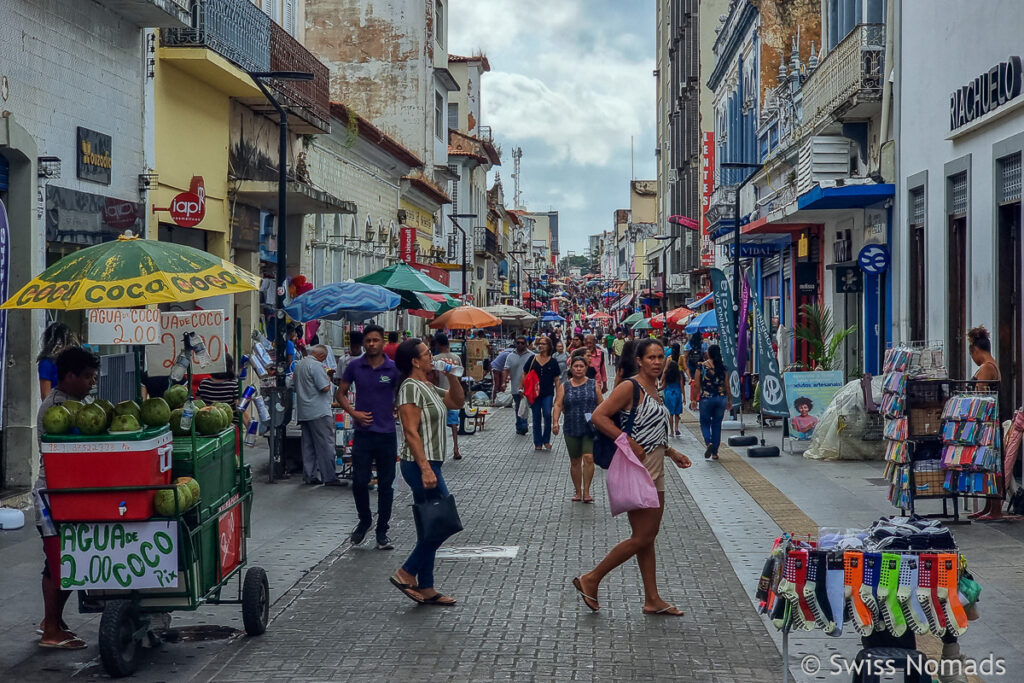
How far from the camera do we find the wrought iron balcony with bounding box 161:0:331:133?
17062 millimetres

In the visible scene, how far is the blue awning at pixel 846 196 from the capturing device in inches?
771

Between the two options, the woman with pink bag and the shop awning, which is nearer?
the woman with pink bag

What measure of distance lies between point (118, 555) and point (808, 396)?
13.5m

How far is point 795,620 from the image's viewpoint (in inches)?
219

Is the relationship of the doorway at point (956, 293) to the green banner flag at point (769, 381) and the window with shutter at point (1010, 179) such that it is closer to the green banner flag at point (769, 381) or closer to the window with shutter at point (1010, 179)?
the window with shutter at point (1010, 179)

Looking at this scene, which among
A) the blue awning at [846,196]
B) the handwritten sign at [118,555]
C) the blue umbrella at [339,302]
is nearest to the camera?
the handwritten sign at [118,555]

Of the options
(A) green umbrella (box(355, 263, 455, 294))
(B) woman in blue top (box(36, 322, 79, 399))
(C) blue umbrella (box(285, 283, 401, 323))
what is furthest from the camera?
(A) green umbrella (box(355, 263, 455, 294))

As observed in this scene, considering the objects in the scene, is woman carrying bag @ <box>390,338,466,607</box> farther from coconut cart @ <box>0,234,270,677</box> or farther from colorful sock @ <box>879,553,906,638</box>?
colorful sock @ <box>879,553,906,638</box>

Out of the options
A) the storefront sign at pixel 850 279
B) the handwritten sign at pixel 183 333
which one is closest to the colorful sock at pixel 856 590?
the handwritten sign at pixel 183 333

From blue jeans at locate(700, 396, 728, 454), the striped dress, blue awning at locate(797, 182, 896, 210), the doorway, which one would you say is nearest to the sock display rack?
the striped dress

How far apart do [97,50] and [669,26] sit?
55596 mm

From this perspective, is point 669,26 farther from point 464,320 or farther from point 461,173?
point 464,320

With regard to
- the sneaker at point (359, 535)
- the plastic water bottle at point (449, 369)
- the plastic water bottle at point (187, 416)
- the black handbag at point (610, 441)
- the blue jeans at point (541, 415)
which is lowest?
the sneaker at point (359, 535)

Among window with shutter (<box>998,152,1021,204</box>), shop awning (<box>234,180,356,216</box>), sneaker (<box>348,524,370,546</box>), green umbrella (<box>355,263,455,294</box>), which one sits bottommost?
sneaker (<box>348,524,370,546</box>)
